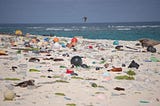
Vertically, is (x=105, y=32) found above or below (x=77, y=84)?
above

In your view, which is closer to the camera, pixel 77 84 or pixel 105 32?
pixel 77 84

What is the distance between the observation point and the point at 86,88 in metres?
8.33

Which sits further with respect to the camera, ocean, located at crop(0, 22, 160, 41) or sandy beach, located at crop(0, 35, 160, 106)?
ocean, located at crop(0, 22, 160, 41)

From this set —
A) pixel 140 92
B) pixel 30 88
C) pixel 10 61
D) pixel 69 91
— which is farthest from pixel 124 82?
pixel 10 61

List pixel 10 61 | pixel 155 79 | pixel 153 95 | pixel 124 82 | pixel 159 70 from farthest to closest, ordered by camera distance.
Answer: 1. pixel 10 61
2. pixel 159 70
3. pixel 155 79
4. pixel 124 82
5. pixel 153 95

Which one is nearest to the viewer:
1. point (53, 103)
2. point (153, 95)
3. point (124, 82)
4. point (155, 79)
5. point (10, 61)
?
point (53, 103)

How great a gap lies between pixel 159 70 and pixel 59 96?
609 cm

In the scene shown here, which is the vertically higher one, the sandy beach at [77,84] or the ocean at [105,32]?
the ocean at [105,32]

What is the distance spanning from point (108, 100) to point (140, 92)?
4.65ft

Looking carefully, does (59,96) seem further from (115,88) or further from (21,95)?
(115,88)

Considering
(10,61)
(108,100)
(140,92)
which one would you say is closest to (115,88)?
(140,92)

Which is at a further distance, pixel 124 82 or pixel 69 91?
pixel 124 82

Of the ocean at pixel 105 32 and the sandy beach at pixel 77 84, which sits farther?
the ocean at pixel 105 32

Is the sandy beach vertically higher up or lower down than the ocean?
lower down
